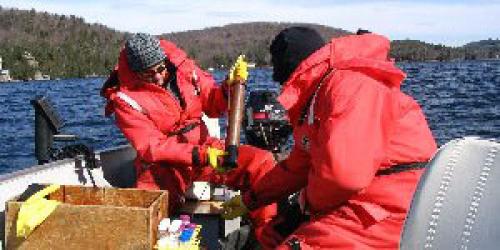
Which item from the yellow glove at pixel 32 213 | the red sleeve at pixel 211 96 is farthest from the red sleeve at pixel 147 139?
the yellow glove at pixel 32 213

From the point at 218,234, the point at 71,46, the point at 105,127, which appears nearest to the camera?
the point at 218,234

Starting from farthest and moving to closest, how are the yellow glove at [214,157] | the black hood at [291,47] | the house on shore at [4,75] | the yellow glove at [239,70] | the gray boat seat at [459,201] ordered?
1. the house on shore at [4,75]
2. the yellow glove at [239,70]
3. the yellow glove at [214,157]
4. the black hood at [291,47]
5. the gray boat seat at [459,201]

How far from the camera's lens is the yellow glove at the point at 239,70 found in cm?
530

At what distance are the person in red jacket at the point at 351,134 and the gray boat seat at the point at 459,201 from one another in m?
0.50

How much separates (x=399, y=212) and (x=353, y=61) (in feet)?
2.41

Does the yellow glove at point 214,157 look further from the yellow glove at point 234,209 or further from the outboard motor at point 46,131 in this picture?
the outboard motor at point 46,131

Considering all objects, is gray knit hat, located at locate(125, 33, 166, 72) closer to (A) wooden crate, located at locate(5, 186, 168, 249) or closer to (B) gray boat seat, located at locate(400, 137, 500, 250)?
(A) wooden crate, located at locate(5, 186, 168, 249)

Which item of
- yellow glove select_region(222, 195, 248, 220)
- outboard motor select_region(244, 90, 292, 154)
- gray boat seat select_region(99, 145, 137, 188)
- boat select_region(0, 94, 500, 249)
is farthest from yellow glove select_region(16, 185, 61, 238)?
outboard motor select_region(244, 90, 292, 154)

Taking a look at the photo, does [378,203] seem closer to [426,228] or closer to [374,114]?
[374,114]

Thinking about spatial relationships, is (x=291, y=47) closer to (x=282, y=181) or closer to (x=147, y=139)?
(x=282, y=181)

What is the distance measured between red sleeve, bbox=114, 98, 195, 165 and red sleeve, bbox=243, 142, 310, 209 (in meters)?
0.84

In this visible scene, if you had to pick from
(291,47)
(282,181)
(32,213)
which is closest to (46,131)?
(32,213)

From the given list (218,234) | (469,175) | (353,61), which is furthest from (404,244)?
(218,234)

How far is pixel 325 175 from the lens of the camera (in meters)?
3.16
